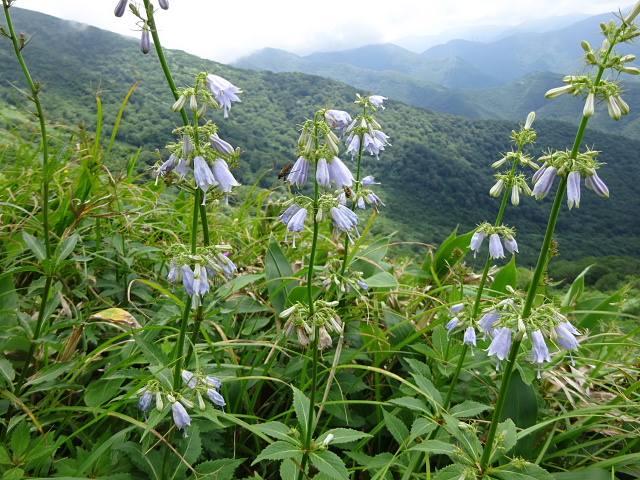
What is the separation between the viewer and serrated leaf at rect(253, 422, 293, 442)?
2045 mm

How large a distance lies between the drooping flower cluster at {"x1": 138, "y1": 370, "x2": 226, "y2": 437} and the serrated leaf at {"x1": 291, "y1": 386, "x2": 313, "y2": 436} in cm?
38

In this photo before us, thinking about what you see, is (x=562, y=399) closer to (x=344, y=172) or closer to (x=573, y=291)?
(x=573, y=291)

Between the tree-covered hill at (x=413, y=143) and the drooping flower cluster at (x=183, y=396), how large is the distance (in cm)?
7347

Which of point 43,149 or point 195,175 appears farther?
point 43,149

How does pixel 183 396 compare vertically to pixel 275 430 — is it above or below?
above

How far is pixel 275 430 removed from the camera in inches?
82.7

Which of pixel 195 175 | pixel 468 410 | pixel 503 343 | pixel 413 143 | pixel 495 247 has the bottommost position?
pixel 468 410

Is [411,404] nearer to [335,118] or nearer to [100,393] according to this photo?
[335,118]

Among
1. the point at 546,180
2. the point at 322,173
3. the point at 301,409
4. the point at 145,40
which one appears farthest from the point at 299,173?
the point at 301,409

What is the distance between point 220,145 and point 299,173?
40cm

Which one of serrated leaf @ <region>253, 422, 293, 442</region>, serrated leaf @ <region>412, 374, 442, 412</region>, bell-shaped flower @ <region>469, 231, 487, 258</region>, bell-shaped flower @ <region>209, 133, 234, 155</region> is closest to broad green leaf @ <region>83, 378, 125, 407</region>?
serrated leaf @ <region>253, 422, 293, 442</region>

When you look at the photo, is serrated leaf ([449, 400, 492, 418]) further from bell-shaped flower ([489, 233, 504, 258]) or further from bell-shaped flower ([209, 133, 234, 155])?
bell-shaped flower ([209, 133, 234, 155])

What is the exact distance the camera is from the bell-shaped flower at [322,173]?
1.94m

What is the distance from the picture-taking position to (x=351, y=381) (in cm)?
300
